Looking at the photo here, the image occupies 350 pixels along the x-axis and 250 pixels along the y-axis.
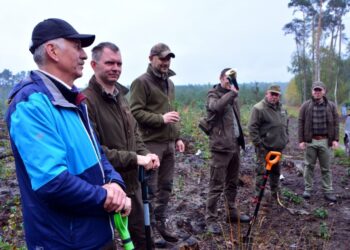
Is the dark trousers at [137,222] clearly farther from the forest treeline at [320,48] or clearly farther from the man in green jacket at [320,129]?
the forest treeline at [320,48]

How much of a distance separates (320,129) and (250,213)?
230 cm

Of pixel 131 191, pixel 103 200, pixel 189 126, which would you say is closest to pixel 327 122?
pixel 131 191

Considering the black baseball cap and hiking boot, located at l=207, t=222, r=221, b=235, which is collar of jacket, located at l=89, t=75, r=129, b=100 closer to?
the black baseball cap

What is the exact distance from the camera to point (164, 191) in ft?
14.7

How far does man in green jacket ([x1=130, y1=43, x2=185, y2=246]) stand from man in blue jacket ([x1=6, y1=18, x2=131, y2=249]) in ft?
6.58

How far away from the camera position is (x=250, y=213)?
18.6 ft

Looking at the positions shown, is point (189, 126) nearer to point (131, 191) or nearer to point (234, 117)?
point (234, 117)

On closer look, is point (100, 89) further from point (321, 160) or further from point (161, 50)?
point (321, 160)

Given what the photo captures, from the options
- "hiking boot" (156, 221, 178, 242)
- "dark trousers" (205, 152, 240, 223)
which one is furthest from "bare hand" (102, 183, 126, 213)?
"dark trousers" (205, 152, 240, 223)

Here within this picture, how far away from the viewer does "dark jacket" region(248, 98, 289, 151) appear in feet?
19.3

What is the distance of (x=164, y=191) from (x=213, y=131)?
117cm

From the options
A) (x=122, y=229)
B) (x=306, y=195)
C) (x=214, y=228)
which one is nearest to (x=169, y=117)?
(x=214, y=228)

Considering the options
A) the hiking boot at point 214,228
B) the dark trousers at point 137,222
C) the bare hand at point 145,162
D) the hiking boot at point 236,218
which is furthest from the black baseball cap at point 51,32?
the hiking boot at point 236,218

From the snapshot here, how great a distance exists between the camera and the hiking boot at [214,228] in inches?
185
